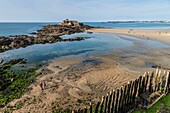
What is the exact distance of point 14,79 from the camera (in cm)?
2353

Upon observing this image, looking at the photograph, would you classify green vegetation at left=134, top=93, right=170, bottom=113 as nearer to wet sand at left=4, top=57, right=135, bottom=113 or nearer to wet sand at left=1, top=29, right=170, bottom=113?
wet sand at left=4, top=57, right=135, bottom=113

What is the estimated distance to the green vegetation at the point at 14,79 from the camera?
62.4 ft

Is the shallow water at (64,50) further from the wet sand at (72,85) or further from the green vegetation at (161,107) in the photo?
the green vegetation at (161,107)

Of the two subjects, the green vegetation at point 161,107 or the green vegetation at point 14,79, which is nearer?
the green vegetation at point 161,107

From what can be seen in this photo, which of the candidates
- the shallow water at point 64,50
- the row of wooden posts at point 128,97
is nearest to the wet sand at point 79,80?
the row of wooden posts at point 128,97

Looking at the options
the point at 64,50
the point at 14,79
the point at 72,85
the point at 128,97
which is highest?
the point at 128,97

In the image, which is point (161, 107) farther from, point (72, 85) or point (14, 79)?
point (14, 79)

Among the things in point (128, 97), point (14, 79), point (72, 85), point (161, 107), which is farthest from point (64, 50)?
point (161, 107)

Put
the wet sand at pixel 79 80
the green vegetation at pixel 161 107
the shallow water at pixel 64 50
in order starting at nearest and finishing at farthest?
the green vegetation at pixel 161 107 → the wet sand at pixel 79 80 → the shallow water at pixel 64 50

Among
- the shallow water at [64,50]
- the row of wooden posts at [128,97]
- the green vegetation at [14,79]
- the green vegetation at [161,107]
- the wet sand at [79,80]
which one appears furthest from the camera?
the shallow water at [64,50]

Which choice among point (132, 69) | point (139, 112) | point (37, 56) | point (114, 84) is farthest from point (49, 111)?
point (37, 56)

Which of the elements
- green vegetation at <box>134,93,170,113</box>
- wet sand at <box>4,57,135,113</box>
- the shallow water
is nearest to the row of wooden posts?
green vegetation at <box>134,93,170,113</box>

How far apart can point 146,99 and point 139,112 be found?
1982 millimetres

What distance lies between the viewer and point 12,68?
28.8 metres
